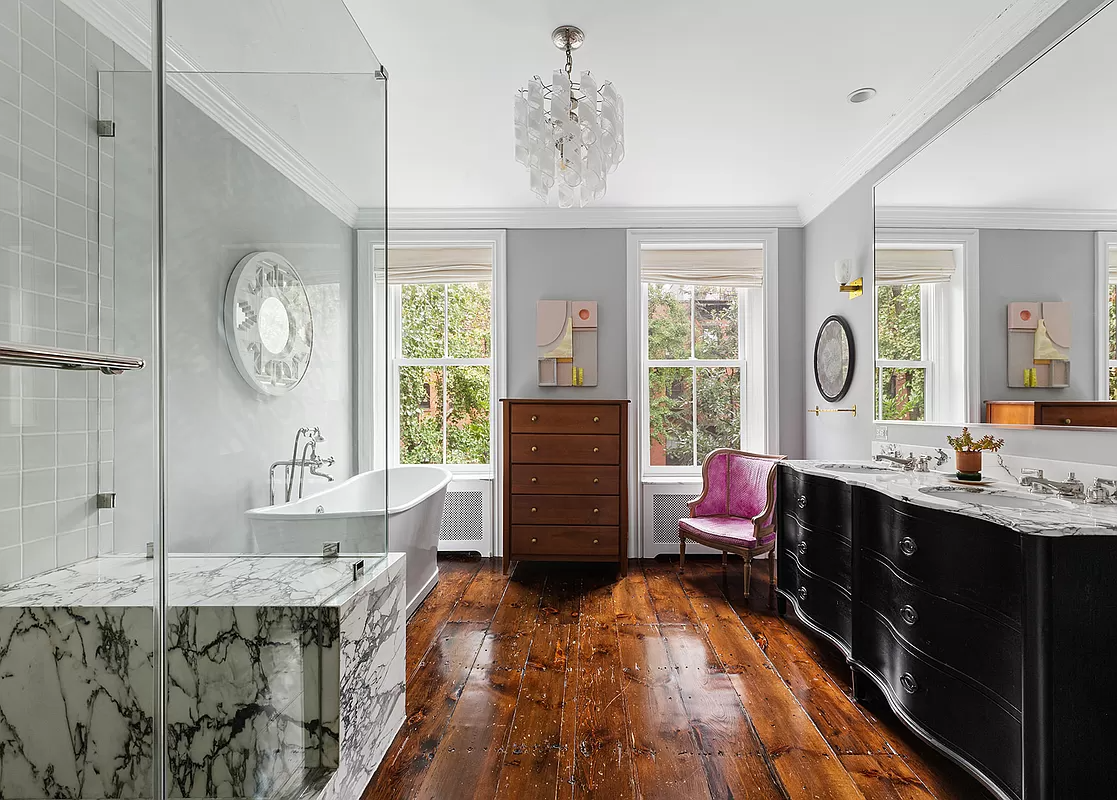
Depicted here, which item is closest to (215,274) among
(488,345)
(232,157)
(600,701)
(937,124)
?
(232,157)

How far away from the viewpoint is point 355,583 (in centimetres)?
173

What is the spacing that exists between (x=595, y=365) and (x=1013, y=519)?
10.1ft

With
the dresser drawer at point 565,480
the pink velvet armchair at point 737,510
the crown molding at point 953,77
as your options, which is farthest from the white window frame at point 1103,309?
the dresser drawer at point 565,480

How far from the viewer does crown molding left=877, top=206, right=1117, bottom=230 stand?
6.53 feet

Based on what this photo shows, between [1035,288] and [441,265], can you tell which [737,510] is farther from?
[441,265]

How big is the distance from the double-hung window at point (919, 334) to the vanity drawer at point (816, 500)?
1.99 feet

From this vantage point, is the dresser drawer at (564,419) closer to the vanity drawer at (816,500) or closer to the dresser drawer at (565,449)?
the dresser drawer at (565,449)

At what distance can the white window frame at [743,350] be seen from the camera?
4.45 meters

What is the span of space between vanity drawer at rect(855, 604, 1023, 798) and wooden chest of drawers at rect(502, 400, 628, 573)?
76.2 inches

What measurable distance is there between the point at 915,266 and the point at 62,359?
321 centimetres

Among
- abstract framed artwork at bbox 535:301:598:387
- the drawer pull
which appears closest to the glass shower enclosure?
the drawer pull

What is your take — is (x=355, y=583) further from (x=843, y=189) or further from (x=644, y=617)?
(x=843, y=189)

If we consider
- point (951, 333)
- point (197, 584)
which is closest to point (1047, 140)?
point (951, 333)

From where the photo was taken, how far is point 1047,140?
216 cm
